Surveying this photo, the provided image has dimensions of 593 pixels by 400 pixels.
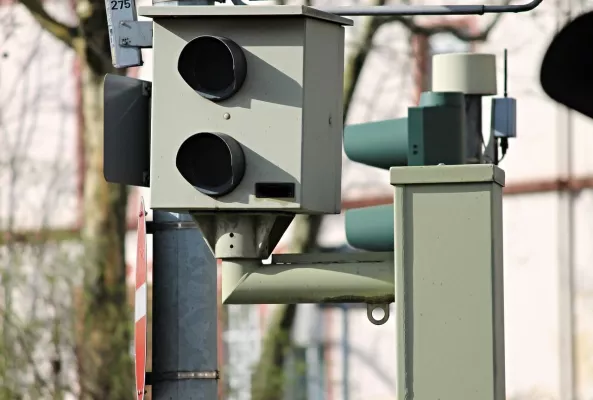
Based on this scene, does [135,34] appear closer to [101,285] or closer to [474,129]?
[474,129]

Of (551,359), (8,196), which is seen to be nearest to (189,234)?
(551,359)

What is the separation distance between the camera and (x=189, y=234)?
6758 millimetres

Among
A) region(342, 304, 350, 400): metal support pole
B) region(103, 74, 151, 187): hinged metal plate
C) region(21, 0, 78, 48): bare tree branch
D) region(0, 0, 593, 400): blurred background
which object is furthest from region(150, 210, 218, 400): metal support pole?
region(342, 304, 350, 400): metal support pole

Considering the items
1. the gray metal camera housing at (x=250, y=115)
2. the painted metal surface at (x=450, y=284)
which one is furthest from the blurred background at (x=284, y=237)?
the painted metal surface at (x=450, y=284)

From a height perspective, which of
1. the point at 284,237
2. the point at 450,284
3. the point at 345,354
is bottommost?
the point at 345,354

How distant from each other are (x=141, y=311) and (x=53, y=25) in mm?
9406

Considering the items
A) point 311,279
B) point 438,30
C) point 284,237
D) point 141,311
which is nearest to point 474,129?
point 141,311

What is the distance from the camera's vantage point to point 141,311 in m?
6.55

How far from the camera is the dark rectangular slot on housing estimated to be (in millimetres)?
5938

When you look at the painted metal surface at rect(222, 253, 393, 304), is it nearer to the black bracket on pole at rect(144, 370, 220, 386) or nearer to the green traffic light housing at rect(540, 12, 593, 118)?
the black bracket on pole at rect(144, 370, 220, 386)

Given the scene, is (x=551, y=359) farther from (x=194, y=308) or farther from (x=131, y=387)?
(x=194, y=308)

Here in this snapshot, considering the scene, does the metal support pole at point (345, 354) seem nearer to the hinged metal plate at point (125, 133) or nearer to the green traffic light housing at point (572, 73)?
the hinged metal plate at point (125, 133)

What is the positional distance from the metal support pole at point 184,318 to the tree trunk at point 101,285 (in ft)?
28.8

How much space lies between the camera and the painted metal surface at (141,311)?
6426mm
